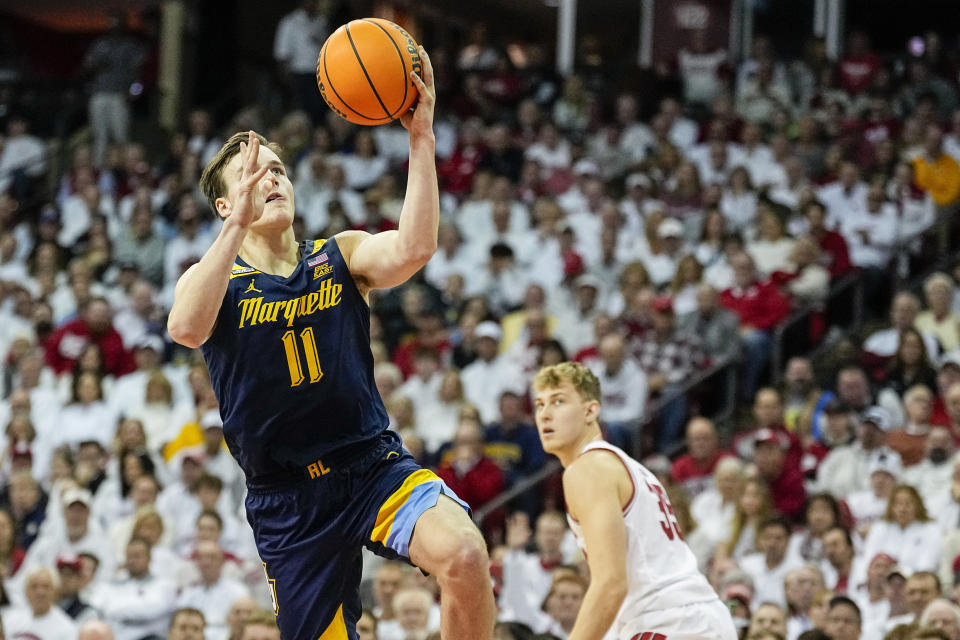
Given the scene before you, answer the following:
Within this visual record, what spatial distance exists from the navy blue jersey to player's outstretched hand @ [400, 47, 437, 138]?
2.05ft

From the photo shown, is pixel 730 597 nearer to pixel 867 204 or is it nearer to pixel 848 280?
pixel 848 280

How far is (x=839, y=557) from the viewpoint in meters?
9.18

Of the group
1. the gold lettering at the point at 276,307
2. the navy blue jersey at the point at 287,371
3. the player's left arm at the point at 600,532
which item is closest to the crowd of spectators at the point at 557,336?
the player's left arm at the point at 600,532

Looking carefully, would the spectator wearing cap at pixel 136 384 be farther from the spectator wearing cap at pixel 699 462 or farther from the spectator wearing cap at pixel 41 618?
the spectator wearing cap at pixel 699 462

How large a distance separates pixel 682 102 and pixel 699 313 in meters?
5.48

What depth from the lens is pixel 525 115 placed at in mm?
16531

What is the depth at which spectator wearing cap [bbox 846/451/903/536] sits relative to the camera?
31.9 feet

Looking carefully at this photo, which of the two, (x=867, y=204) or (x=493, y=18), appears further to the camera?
(x=493, y=18)

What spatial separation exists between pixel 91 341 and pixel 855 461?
7482 millimetres

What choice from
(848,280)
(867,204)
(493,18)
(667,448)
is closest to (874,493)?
(667,448)

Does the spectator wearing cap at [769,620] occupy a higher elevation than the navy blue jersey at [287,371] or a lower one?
lower

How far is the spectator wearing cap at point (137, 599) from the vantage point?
32.7 feet

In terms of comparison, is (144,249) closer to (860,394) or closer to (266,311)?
(860,394)

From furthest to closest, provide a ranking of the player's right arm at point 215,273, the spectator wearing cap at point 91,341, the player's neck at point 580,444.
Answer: the spectator wearing cap at point 91,341, the player's neck at point 580,444, the player's right arm at point 215,273
